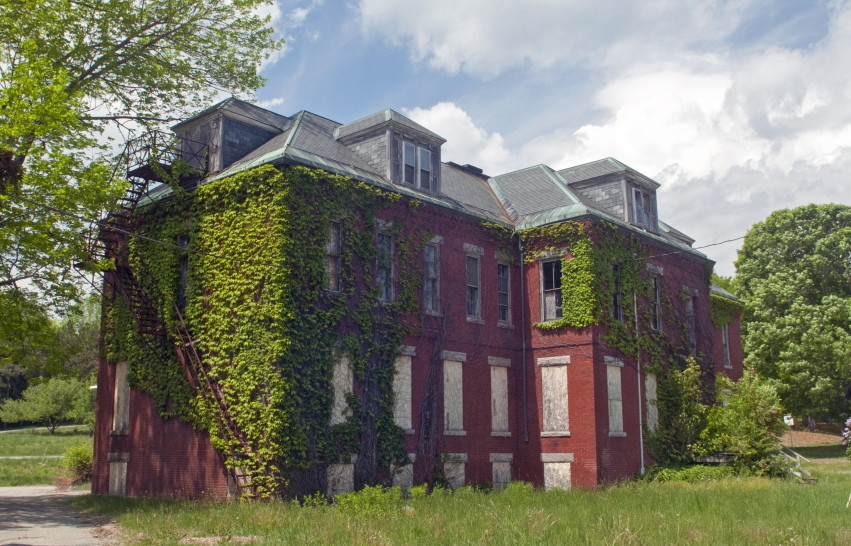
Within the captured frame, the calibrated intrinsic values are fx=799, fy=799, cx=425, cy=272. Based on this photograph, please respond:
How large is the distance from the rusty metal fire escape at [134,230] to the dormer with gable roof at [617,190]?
13.8 meters

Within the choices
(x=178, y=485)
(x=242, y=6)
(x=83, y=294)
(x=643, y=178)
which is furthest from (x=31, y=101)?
(x=643, y=178)

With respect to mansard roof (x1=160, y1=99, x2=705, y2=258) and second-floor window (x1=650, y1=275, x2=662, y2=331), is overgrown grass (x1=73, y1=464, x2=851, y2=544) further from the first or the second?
second-floor window (x1=650, y1=275, x2=662, y2=331)

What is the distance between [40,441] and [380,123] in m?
35.9

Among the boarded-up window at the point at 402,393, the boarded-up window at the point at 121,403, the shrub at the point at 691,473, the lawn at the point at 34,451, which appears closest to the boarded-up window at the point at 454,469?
the boarded-up window at the point at 402,393

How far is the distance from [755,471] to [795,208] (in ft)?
85.3

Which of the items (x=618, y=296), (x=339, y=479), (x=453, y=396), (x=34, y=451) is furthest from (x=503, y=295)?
(x=34, y=451)

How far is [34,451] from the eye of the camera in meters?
43.2

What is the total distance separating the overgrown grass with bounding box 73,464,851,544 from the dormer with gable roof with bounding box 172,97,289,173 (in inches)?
386

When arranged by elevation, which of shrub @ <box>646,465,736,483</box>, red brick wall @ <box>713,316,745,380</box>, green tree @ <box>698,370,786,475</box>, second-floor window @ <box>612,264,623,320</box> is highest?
second-floor window @ <box>612,264,623,320</box>

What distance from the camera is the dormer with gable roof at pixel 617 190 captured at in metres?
29.1

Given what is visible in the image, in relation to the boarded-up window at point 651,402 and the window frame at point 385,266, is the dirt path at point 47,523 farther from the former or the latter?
the boarded-up window at point 651,402

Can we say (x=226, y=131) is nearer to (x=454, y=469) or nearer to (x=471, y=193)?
(x=471, y=193)

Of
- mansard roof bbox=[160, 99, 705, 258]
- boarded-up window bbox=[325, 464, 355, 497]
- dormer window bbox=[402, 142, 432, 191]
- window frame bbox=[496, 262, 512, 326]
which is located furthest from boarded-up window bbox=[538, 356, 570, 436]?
boarded-up window bbox=[325, 464, 355, 497]

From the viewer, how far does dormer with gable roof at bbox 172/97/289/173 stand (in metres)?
23.0
